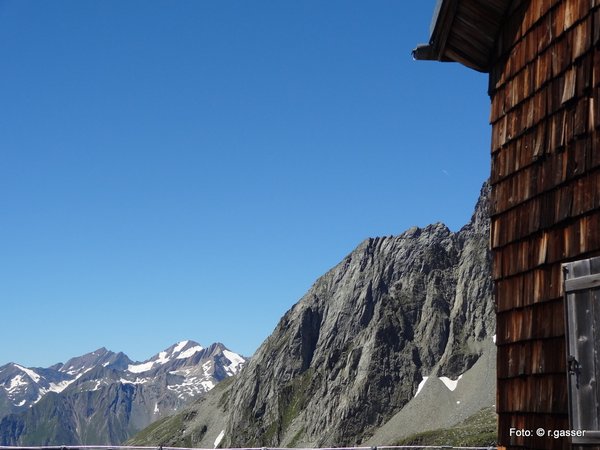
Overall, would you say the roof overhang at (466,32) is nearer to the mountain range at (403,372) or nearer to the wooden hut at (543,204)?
the wooden hut at (543,204)

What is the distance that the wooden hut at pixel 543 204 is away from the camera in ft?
29.3

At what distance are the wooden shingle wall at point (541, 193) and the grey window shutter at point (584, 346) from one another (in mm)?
245

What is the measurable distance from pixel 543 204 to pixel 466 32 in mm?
3921

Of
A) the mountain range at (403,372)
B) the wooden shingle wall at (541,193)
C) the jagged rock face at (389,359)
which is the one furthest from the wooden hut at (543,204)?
the jagged rock face at (389,359)

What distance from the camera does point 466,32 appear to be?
12547mm

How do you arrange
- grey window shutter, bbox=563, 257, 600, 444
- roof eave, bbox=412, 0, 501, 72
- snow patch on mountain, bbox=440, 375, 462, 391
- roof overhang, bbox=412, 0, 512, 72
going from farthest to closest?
snow patch on mountain, bbox=440, 375, 462, 391 → roof eave, bbox=412, 0, 501, 72 → roof overhang, bbox=412, 0, 512, 72 → grey window shutter, bbox=563, 257, 600, 444

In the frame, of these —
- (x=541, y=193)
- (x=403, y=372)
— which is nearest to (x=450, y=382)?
(x=403, y=372)

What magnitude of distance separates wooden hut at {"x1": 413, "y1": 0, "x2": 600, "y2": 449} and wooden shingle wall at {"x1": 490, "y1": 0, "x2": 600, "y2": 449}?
0.02 m

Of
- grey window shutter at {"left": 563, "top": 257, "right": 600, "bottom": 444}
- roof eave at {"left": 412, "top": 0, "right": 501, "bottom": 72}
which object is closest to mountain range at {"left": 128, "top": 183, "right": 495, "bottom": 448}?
roof eave at {"left": 412, "top": 0, "right": 501, "bottom": 72}

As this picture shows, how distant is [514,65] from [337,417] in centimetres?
16948

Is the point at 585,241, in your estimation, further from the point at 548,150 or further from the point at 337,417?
the point at 337,417

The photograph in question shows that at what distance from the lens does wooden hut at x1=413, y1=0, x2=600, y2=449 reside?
29.3 ft

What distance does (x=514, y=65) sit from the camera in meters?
11.3

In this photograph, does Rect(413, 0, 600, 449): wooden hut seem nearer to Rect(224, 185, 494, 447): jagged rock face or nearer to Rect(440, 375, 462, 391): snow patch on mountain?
Rect(440, 375, 462, 391): snow patch on mountain
